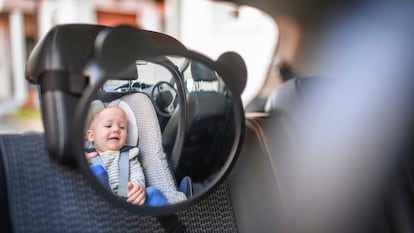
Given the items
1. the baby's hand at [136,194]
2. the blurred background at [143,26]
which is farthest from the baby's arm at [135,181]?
the blurred background at [143,26]

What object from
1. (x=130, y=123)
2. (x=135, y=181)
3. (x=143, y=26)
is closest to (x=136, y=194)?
(x=135, y=181)

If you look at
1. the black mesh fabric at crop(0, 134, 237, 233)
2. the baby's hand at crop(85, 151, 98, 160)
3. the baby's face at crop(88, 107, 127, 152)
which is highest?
the baby's face at crop(88, 107, 127, 152)

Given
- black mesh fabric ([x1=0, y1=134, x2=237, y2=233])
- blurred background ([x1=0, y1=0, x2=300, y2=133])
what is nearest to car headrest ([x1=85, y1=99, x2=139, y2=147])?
black mesh fabric ([x1=0, y1=134, x2=237, y2=233])

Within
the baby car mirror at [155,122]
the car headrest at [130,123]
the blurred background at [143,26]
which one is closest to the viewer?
the baby car mirror at [155,122]

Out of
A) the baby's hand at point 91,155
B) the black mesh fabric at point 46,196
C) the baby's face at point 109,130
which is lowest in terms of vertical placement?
the black mesh fabric at point 46,196

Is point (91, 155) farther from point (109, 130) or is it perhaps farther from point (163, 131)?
point (163, 131)

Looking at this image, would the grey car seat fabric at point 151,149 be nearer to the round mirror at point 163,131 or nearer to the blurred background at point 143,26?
the round mirror at point 163,131

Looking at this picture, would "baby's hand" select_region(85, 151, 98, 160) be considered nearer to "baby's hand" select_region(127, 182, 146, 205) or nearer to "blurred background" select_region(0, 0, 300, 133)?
"baby's hand" select_region(127, 182, 146, 205)

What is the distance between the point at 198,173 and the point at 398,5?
0.85 m

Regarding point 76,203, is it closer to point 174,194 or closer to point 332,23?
point 174,194

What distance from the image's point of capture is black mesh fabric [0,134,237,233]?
0.78 m

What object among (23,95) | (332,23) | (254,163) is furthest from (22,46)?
(254,163)

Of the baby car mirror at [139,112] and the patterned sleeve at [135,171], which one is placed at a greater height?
the baby car mirror at [139,112]

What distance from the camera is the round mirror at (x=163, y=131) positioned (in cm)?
77
